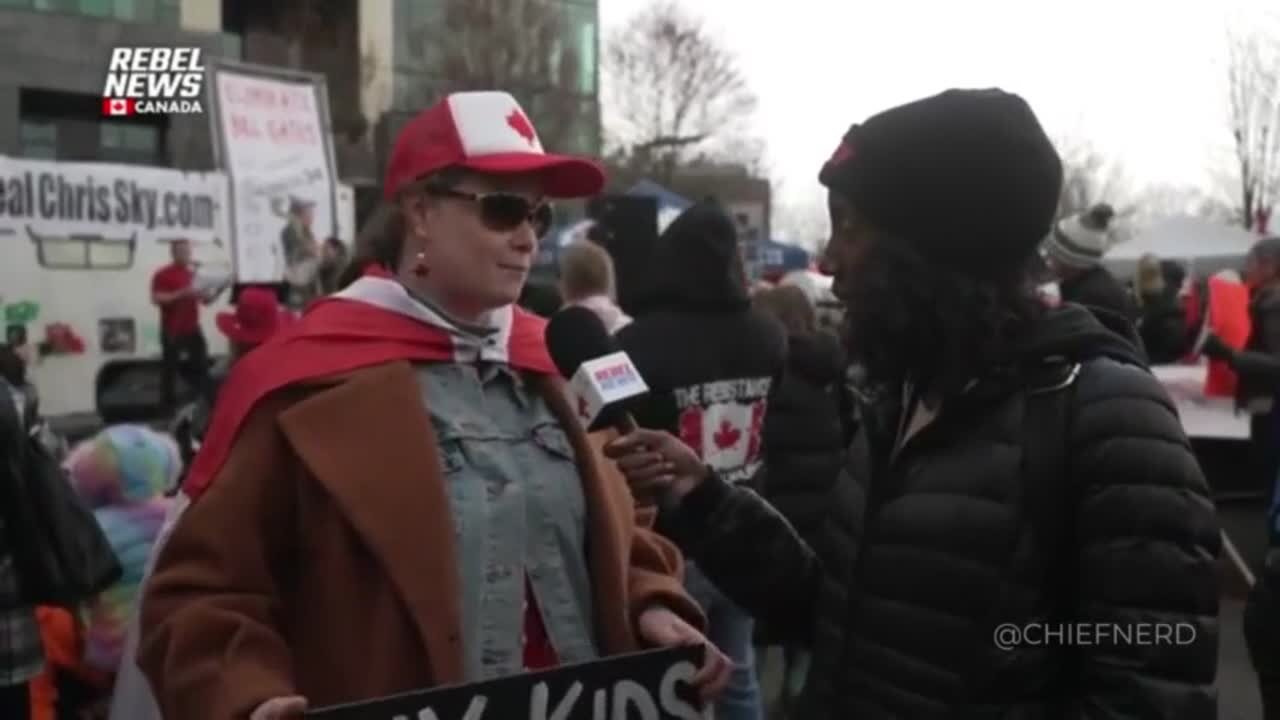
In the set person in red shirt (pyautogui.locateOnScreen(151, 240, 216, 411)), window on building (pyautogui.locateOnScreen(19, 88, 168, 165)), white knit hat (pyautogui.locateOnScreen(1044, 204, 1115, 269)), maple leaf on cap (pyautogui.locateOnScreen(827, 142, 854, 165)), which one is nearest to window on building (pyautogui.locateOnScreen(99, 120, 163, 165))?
window on building (pyautogui.locateOnScreen(19, 88, 168, 165))

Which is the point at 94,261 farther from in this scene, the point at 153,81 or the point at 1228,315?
the point at 153,81

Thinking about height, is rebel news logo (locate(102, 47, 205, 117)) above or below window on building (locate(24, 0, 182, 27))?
below

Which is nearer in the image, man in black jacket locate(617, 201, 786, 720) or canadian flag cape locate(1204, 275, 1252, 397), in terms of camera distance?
man in black jacket locate(617, 201, 786, 720)

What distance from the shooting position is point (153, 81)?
83.4 feet

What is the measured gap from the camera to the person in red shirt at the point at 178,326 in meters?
14.9

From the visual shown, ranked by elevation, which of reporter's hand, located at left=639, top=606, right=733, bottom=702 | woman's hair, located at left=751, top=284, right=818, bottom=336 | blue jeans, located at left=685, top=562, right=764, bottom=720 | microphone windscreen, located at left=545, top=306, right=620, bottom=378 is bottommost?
blue jeans, located at left=685, top=562, right=764, bottom=720

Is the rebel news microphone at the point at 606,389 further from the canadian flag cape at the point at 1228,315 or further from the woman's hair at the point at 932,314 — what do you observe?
the canadian flag cape at the point at 1228,315

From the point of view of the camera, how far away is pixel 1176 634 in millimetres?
1989

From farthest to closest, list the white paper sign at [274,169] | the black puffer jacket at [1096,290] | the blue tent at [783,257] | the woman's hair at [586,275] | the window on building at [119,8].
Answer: the window on building at [119,8] < the blue tent at [783,257] < the white paper sign at [274,169] < the black puffer jacket at [1096,290] < the woman's hair at [586,275]

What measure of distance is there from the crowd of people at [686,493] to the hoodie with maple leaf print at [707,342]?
218 centimetres

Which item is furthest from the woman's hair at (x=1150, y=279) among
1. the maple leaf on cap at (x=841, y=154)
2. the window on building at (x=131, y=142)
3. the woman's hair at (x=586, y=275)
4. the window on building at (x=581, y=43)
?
the window on building at (x=581, y=43)

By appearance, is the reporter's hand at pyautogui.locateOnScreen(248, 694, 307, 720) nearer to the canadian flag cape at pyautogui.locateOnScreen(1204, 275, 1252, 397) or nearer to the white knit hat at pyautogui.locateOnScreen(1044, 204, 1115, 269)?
the white knit hat at pyautogui.locateOnScreen(1044, 204, 1115, 269)

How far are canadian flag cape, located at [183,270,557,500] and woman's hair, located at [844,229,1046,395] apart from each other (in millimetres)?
887

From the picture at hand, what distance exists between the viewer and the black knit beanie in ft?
7.08
